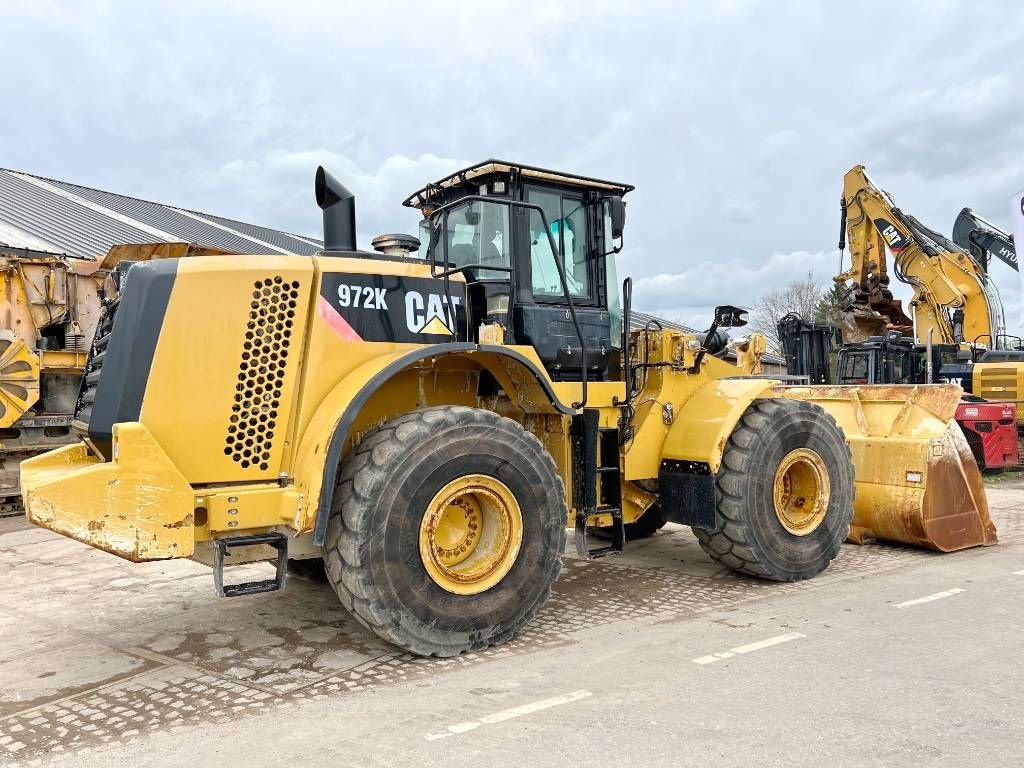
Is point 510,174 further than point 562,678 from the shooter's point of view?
Yes

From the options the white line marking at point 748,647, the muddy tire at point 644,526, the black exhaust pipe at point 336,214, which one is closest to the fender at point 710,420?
the white line marking at point 748,647

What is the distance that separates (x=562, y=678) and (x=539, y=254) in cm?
267

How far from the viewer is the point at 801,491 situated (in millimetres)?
6539

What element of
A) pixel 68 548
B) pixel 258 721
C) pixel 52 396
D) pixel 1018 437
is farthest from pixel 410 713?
pixel 1018 437

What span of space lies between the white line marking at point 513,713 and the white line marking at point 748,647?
30.4 inches

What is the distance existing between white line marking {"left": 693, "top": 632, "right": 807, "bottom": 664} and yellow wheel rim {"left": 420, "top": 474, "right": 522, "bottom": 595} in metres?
1.10

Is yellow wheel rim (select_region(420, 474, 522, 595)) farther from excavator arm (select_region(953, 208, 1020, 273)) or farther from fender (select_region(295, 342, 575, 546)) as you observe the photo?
excavator arm (select_region(953, 208, 1020, 273))

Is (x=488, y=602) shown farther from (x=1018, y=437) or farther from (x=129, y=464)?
(x=1018, y=437)

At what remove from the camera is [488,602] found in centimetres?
459

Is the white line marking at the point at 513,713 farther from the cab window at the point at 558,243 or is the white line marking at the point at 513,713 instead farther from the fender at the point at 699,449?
the cab window at the point at 558,243

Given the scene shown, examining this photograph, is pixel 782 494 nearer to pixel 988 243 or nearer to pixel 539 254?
pixel 539 254

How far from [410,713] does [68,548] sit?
5490 millimetres

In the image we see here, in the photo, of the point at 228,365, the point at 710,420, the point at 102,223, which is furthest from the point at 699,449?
the point at 102,223

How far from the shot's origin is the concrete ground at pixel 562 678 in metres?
3.35
